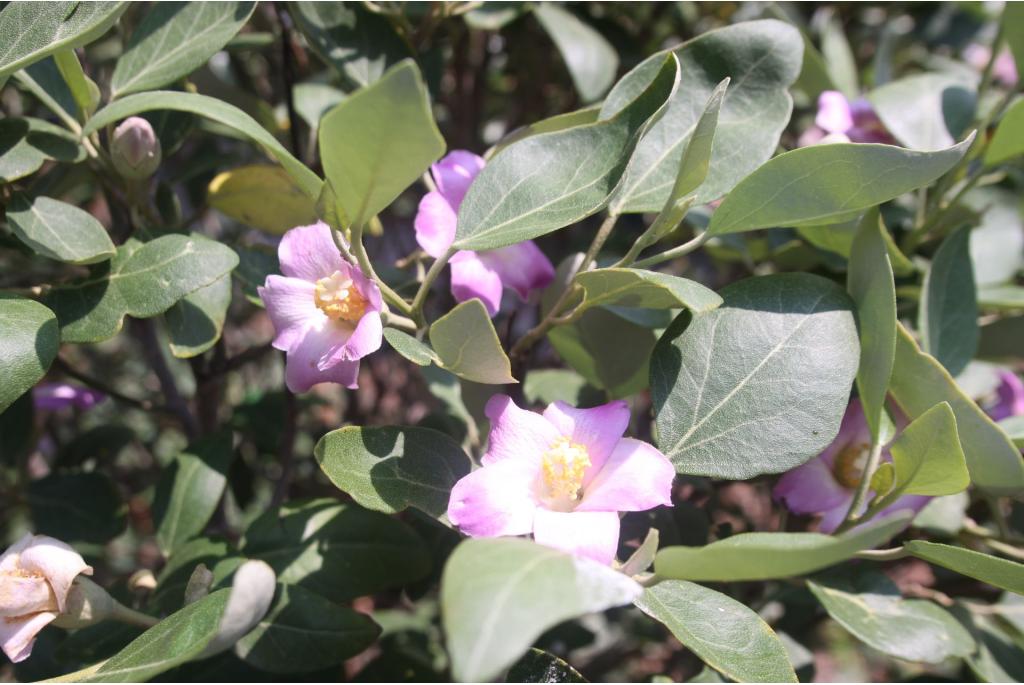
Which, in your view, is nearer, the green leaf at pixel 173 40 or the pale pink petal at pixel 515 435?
the pale pink petal at pixel 515 435

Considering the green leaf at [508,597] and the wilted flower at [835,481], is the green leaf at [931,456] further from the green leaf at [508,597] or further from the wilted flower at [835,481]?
the green leaf at [508,597]

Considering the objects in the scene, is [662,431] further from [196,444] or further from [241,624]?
[196,444]

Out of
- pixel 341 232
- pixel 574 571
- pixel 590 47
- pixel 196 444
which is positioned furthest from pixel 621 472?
pixel 590 47

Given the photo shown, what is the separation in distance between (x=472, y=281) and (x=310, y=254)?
155 mm

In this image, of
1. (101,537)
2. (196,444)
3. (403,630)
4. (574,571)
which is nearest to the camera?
(574,571)

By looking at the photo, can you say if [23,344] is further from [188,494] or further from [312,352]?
[188,494]

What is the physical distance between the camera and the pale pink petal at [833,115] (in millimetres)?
1109

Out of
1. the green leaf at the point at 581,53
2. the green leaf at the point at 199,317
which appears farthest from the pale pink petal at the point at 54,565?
the green leaf at the point at 581,53

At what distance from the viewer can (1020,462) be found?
76 cm

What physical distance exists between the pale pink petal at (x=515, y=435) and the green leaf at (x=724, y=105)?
0.79ft

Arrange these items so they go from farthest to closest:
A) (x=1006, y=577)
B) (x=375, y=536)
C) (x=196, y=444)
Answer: (x=196, y=444) < (x=375, y=536) < (x=1006, y=577)

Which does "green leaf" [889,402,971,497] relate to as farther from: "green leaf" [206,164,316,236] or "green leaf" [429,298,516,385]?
"green leaf" [206,164,316,236]

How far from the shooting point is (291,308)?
82 cm

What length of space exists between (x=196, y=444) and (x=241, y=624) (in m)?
0.55
